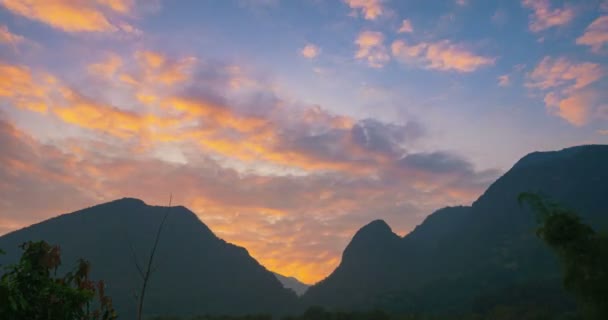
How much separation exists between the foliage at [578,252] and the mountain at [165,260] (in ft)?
404

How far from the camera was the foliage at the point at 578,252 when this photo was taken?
17797mm

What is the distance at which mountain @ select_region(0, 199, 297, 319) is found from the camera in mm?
141625

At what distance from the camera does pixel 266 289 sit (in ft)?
578

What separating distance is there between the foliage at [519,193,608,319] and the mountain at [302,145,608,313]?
7137 centimetres

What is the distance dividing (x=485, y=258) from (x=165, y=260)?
114 meters

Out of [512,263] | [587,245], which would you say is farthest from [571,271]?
[512,263]

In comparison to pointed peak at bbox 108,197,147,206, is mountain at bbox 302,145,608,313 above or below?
below

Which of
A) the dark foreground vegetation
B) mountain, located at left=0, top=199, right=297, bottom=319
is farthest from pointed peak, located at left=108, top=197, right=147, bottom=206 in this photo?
the dark foreground vegetation

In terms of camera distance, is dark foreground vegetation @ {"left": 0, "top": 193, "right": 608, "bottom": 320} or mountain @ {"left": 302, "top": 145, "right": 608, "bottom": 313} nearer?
dark foreground vegetation @ {"left": 0, "top": 193, "right": 608, "bottom": 320}

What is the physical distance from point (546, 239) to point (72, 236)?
17318 cm

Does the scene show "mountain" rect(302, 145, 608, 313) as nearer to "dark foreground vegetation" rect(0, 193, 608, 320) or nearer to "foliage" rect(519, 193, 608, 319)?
"foliage" rect(519, 193, 608, 319)

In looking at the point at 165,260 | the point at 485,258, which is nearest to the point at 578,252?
the point at 485,258

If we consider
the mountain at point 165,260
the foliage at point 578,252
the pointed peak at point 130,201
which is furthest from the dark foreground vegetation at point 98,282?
the pointed peak at point 130,201

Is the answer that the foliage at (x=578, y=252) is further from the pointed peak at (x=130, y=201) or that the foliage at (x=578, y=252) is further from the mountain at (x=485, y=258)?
the pointed peak at (x=130, y=201)
